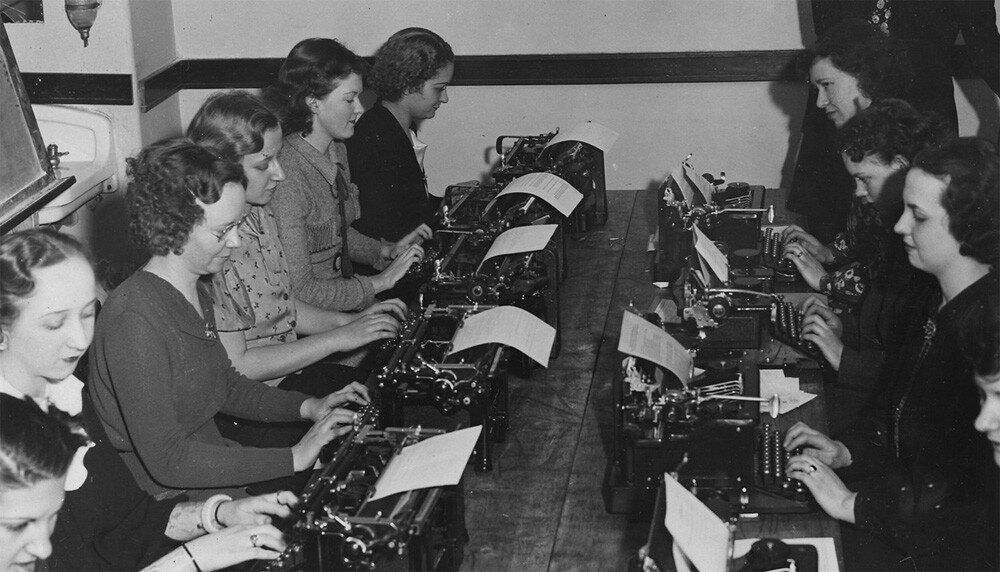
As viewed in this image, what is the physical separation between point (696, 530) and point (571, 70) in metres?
4.34

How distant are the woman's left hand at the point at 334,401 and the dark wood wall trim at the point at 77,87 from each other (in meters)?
3.04

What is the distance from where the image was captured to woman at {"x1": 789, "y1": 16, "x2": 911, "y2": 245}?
4.23 metres

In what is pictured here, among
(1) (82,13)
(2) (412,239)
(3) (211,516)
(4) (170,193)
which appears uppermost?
(1) (82,13)

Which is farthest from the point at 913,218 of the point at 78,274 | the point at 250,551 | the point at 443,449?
the point at 78,274

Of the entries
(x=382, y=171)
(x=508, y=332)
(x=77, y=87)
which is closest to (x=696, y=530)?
(x=508, y=332)

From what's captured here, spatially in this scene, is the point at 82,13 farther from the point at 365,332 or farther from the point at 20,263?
the point at 20,263

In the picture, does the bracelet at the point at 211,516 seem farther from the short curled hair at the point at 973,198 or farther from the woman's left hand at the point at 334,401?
the short curled hair at the point at 973,198

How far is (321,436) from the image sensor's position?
9.16ft

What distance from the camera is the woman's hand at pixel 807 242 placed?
414 centimetres

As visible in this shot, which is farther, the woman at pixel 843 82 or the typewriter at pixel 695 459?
the woman at pixel 843 82

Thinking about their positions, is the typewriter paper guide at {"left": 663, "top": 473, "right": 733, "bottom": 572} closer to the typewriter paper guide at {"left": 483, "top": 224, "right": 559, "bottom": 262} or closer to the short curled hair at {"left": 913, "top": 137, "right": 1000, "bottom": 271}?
the short curled hair at {"left": 913, "top": 137, "right": 1000, "bottom": 271}

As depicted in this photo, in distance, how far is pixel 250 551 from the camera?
2.36 metres

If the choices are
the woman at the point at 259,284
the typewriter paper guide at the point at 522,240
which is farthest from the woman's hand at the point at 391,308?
the typewriter paper guide at the point at 522,240

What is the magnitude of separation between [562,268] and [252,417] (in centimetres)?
128
